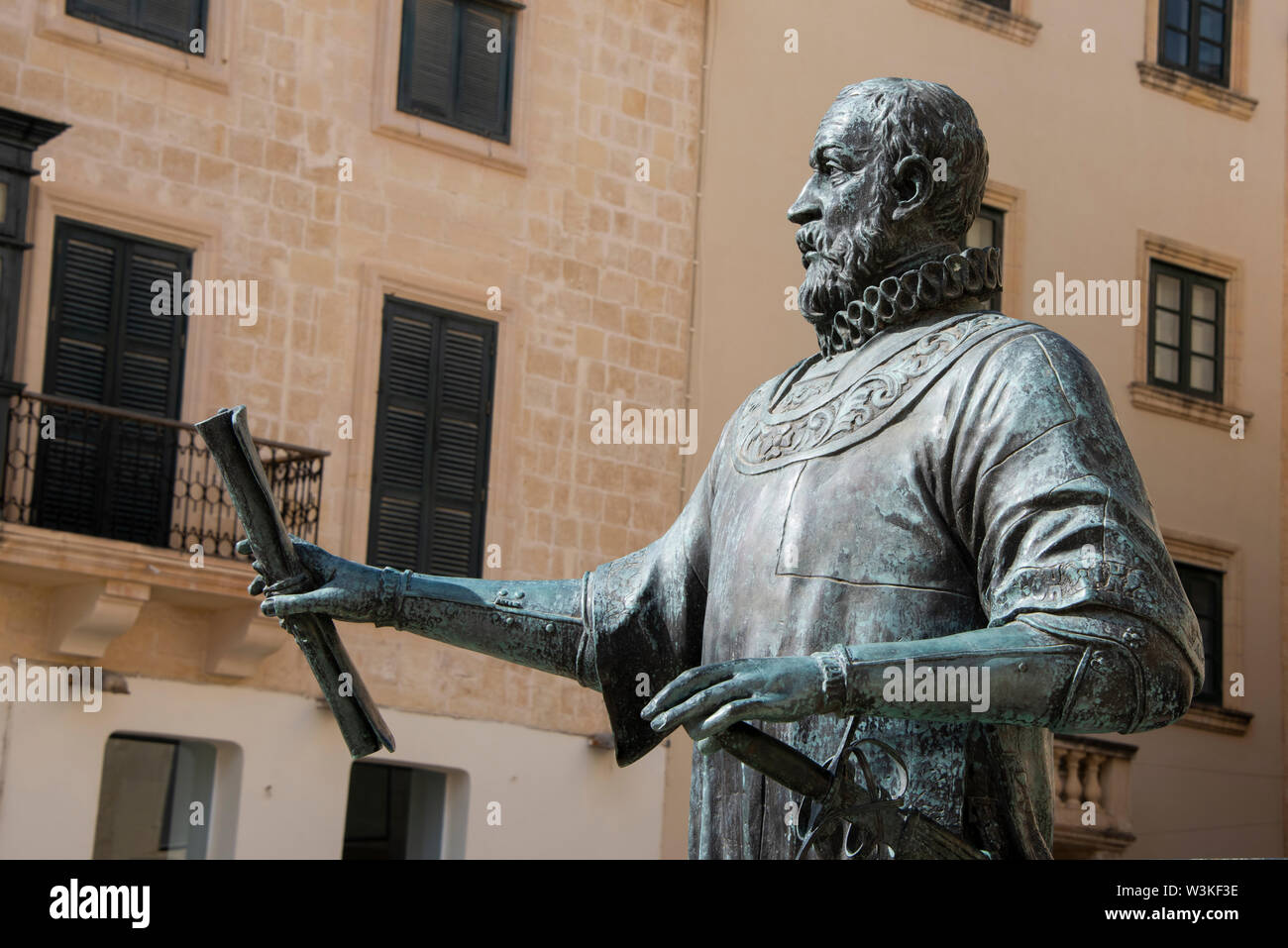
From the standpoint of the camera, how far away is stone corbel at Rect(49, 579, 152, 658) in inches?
655

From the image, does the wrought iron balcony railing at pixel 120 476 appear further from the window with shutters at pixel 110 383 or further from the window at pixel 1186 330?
the window at pixel 1186 330

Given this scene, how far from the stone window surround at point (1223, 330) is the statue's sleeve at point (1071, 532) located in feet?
69.4

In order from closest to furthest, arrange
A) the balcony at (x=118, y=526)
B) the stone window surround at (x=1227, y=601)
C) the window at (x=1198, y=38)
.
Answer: the balcony at (x=118, y=526), the stone window surround at (x=1227, y=601), the window at (x=1198, y=38)

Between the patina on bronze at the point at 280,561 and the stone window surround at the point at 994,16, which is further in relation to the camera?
the stone window surround at the point at 994,16

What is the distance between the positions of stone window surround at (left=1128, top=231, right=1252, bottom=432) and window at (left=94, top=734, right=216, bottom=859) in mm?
10764

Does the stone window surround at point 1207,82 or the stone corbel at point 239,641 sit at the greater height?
the stone window surround at point 1207,82

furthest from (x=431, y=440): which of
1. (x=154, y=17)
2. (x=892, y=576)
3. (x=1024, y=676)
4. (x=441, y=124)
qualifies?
(x=1024, y=676)

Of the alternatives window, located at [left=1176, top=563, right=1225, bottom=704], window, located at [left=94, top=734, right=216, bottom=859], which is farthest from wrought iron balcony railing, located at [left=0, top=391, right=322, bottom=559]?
window, located at [left=1176, top=563, right=1225, bottom=704]

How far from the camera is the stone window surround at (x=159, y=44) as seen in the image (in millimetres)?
17422

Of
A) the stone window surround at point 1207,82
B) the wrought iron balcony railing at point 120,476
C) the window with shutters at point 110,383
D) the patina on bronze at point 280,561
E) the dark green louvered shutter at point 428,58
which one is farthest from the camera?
the stone window surround at point 1207,82

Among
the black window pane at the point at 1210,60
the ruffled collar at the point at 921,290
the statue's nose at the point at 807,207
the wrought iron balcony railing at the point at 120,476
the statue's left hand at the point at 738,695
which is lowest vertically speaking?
the statue's left hand at the point at 738,695

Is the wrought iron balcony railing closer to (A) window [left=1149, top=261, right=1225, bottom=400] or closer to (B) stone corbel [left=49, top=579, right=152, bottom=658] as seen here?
(B) stone corbel [left=49, top=579, right=152, bottom=658]

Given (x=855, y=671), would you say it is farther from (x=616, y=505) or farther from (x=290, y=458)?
(x=616, y=505)

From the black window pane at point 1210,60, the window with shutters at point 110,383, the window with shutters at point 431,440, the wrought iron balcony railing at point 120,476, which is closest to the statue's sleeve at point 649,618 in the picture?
the wrought iron balcony railing at point 120,476
